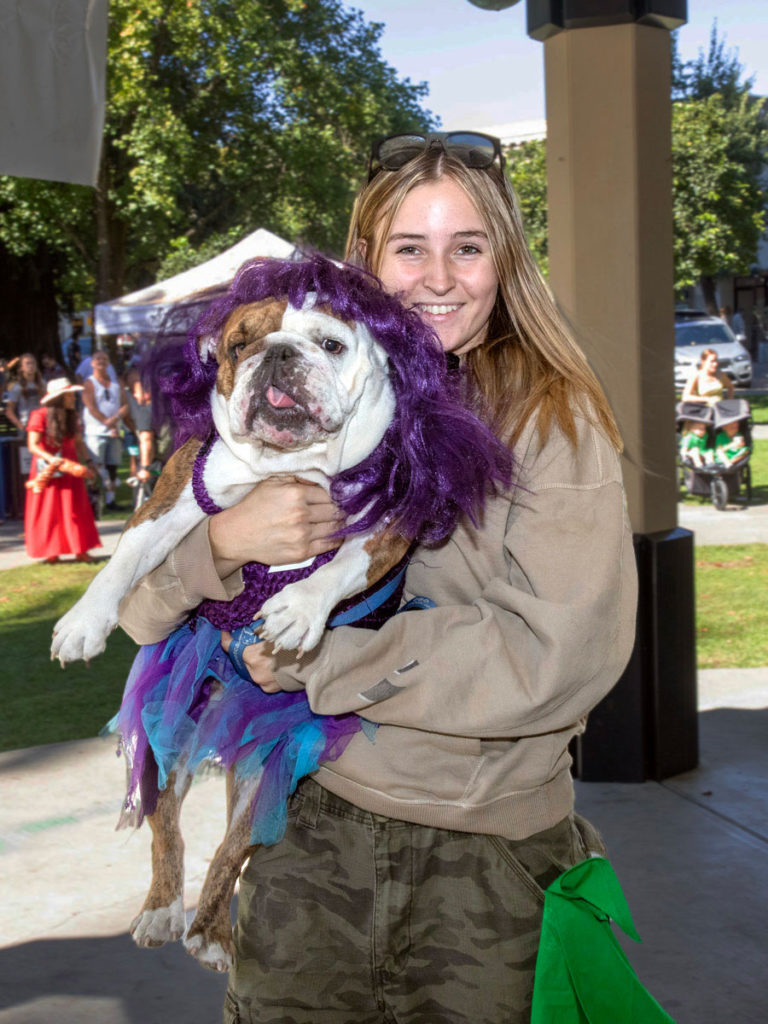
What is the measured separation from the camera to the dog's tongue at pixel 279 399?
1992mm

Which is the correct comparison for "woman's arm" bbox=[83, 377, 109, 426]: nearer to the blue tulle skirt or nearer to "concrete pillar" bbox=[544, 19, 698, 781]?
"concrete pillar" bbox=[544, 19, 698, 781]

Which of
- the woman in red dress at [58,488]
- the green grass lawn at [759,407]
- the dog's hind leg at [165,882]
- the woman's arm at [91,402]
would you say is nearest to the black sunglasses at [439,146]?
the dog's hind leg at [165,882]

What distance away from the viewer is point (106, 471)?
15.6 m

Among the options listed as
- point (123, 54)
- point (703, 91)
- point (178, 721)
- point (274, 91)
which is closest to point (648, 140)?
point (178, 721)

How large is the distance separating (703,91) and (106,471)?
3505 centimetres

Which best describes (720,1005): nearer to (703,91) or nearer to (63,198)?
(63,198)

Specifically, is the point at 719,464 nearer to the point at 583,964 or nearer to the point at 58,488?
the point at 58,488

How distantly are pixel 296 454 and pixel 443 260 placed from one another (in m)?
0.46

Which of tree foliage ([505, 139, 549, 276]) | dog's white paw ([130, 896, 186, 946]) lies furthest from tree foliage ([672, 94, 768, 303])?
dog's white paw ([130, 896, 186, 946])

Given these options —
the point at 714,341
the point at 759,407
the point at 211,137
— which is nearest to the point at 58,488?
the point at 759,407

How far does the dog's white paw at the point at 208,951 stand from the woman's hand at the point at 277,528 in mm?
804

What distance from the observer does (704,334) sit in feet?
91.2

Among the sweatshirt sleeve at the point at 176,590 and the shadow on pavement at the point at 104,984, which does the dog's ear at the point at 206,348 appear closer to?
the sweatshirt sleeve at the point at 176,590

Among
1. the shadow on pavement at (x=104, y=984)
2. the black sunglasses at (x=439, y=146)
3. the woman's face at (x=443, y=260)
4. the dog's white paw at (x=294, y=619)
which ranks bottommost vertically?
the shadow on pavement at (x=104, y=984)
